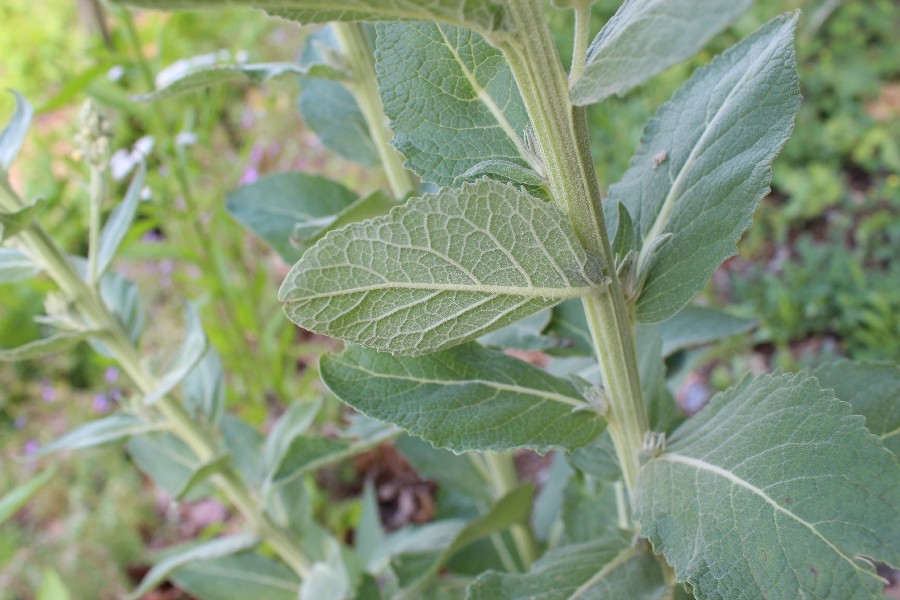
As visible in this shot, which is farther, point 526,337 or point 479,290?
point 526,337

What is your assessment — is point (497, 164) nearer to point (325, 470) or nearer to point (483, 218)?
point (483, 218)

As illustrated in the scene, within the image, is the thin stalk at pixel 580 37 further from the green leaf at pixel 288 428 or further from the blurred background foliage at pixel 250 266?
the blurred background foliage at pixel 250 266

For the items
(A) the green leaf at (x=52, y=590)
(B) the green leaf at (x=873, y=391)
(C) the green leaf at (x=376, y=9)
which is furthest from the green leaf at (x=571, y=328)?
(A) the green leaf at (x=52, y=590)

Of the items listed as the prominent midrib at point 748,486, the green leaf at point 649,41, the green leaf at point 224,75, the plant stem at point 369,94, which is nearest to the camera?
the green leaf at point 649,41


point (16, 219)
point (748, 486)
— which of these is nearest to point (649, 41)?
point (748, 486)

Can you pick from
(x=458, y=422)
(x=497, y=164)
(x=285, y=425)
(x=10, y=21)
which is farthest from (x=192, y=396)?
(x=10, y=21)

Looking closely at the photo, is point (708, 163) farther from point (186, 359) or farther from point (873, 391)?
point (186, 359)
